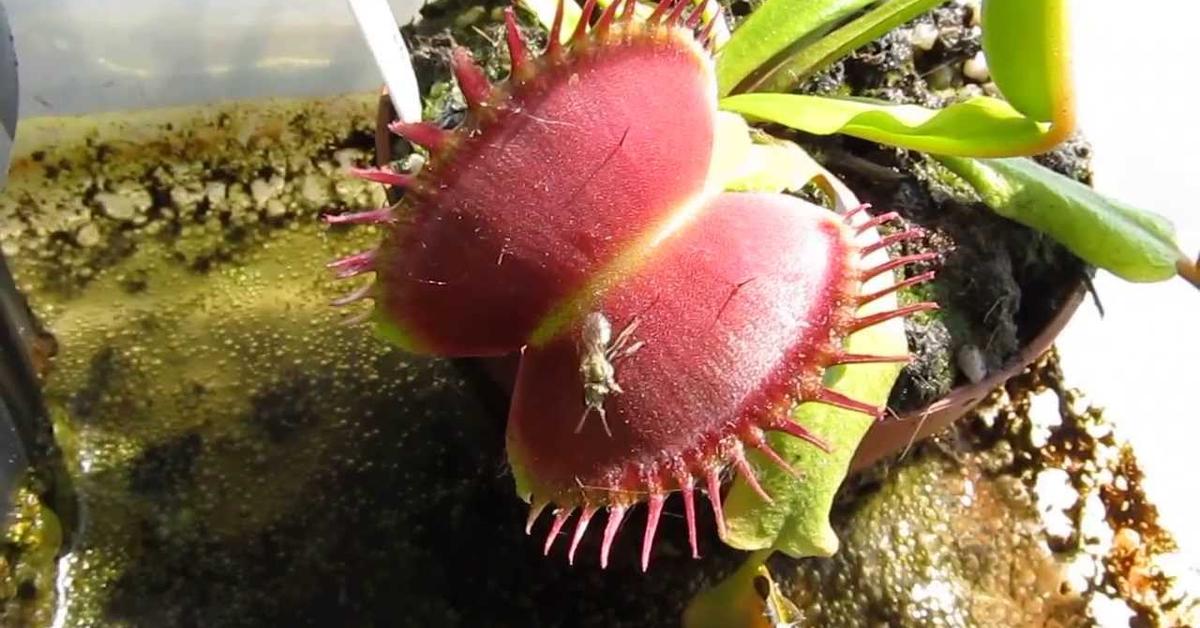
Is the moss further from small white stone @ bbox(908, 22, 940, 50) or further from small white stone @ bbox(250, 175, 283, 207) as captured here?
small white stone @ bbox(908, 22, 940, 50)

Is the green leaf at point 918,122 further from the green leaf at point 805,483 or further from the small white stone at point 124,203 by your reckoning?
the small white stone at point 124,203

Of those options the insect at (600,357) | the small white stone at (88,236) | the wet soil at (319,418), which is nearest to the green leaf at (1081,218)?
the wet soil at (319,418)

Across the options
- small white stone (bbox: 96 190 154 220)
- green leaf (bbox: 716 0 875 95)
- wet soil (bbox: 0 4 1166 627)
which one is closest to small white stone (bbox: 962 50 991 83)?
wet soil (bbox: 0 4 1166 627)

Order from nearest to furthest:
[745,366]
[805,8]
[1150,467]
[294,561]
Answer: [745,366] → [805,8] → [294,561] → [1150,467]

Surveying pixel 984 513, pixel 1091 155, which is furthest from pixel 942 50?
pixel 984 513

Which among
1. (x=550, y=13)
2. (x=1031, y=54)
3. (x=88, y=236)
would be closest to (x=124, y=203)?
(x=88, y=236)

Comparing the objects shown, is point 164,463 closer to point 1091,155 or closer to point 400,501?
point 400,501

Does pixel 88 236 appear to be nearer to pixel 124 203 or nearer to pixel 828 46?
pixel 124 203
